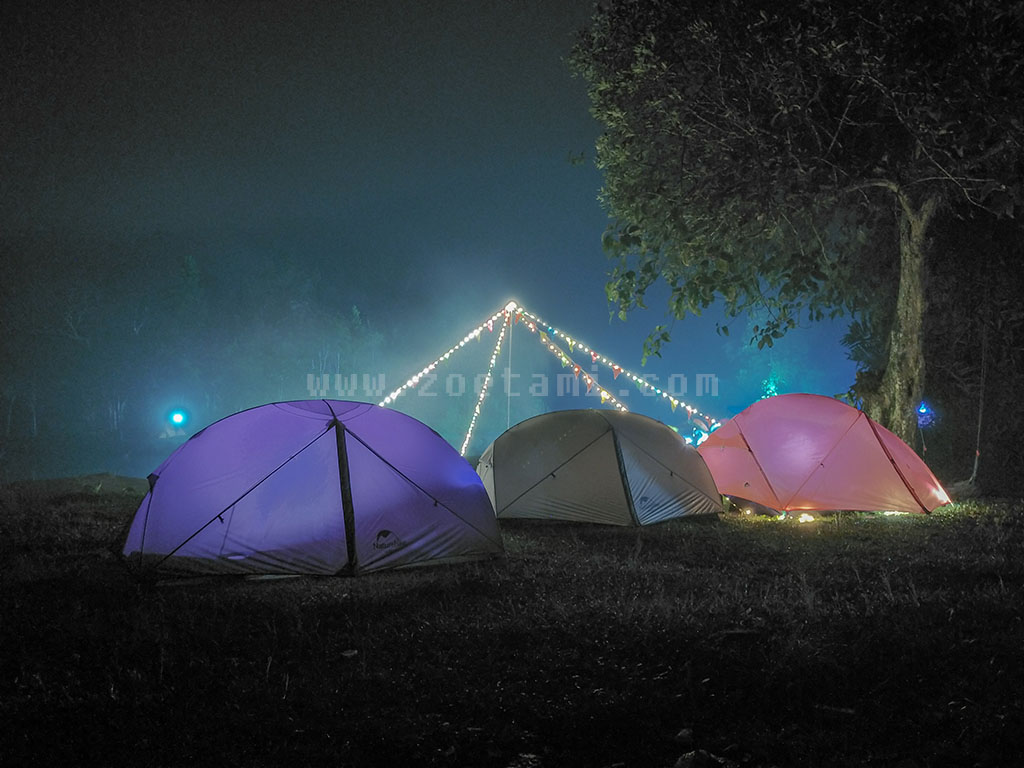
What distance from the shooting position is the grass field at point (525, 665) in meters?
3.64

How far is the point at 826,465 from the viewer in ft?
37.1

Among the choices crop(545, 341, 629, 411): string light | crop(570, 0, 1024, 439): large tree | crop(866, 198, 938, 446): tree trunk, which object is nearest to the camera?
crop(570, 0, 1024, 439): large tree

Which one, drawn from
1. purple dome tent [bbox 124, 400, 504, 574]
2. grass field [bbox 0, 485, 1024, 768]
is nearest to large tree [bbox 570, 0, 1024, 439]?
grass field [bbox 0, 485, 1024, 768]

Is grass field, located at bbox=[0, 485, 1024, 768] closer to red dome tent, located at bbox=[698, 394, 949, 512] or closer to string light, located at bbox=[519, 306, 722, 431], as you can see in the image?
red dome tent, located at bbox=[698, 394, 949, 512]

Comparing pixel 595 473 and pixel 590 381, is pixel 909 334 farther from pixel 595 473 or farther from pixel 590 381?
pixel 590 381

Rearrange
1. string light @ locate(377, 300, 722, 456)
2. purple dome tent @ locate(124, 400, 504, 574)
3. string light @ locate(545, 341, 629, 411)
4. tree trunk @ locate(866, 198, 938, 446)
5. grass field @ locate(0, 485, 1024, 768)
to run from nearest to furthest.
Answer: grass field @ locate(0, 485, 1024, 768) → purple dome tent @ locate(124, 400, 504, 574) → tree trunk @ locate(866, 198, 938, 446) → string light @ locate(545, 341, 629, 411) → string light @ locate(377, 300, 722, 456)

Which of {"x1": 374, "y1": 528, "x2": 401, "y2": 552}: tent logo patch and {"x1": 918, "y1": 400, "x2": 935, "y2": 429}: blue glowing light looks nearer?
{"x1": 374, "y1": 528, "x2": 401, "y2": 552}: tent logo patch

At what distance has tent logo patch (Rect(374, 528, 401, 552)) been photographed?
24.0ft

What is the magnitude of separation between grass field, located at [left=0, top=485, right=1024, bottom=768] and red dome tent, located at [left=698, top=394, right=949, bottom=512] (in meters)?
3.59

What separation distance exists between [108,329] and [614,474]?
2337 inches

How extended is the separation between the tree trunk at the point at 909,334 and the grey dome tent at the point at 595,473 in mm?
4688

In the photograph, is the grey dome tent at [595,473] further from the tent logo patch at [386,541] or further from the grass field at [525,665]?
the tent logo patch at [386,541]

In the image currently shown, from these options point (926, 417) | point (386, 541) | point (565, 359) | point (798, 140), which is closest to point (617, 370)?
point (565, 359)

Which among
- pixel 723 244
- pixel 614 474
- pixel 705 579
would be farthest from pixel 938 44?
pixel 705 579
